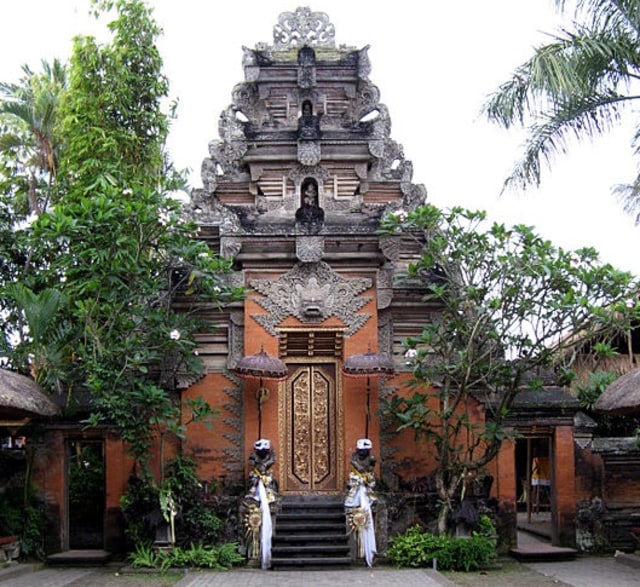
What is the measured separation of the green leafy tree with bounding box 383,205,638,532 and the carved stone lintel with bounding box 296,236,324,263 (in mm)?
1372

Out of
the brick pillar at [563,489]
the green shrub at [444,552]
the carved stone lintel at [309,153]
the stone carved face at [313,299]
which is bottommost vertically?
the green shrub at [444,552]

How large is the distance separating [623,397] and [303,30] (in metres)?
8.34

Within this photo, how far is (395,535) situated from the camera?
43.4ft

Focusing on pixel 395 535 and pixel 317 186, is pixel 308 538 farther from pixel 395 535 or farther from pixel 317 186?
pixel 317 186

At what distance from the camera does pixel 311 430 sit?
45.8 feet

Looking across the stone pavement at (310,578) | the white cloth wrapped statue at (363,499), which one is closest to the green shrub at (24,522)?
the stone pavement at (310,578)

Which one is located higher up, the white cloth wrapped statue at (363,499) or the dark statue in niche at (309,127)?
the dark statue in niche at (309,127)

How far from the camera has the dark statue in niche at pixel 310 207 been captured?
46.4ft

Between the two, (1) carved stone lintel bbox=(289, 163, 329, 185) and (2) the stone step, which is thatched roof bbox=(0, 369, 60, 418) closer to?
(2) the stone step

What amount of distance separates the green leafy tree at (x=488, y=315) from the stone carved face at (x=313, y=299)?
5.32ft

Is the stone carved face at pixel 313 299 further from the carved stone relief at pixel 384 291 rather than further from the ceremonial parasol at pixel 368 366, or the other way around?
the ceremonial parasol at pixel 368 366

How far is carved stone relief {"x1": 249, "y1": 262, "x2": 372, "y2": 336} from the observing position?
45.7 ft

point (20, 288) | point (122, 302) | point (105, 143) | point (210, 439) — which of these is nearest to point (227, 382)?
point (210, 439)

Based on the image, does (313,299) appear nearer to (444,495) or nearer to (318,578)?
(444,495)
